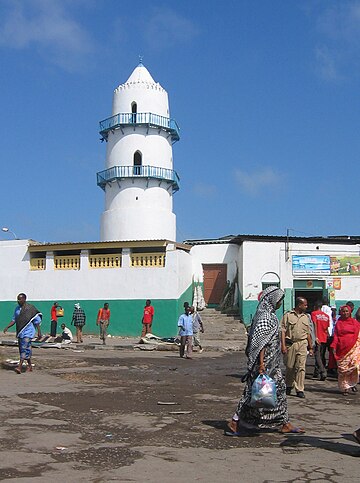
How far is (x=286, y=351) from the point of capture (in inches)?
431

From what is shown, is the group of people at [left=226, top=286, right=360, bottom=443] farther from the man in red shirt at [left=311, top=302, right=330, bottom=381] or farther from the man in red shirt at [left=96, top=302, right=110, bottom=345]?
the man in red shirt at [left=96, top=302, right=110, bottom=345]

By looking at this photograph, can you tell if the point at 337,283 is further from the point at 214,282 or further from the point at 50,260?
the point at 50,260

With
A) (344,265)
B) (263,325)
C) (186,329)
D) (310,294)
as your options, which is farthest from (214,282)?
(263,325)

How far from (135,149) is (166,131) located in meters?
2.20

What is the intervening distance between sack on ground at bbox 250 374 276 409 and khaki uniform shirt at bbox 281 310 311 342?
3882mm

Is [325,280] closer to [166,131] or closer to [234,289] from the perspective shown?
[234,289]

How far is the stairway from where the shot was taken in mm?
26469

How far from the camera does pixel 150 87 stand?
35906mm

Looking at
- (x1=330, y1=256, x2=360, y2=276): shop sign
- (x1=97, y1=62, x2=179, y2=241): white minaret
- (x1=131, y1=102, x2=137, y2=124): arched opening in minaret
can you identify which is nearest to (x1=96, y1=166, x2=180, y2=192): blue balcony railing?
(x1=97, y1=62, x2=179, y2=241): white minaret

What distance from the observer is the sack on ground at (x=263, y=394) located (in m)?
7.08

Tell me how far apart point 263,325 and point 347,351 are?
4.54m

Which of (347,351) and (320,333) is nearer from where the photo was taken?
(347,351)

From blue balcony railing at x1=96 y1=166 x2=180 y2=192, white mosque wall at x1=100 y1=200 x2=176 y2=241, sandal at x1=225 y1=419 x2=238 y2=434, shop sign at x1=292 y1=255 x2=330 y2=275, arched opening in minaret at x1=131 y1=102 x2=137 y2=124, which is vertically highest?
arched opening in minaret at x1=131 y1=102 x2=137 y2=124

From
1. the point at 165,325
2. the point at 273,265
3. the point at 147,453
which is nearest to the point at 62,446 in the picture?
the point at 147,453
